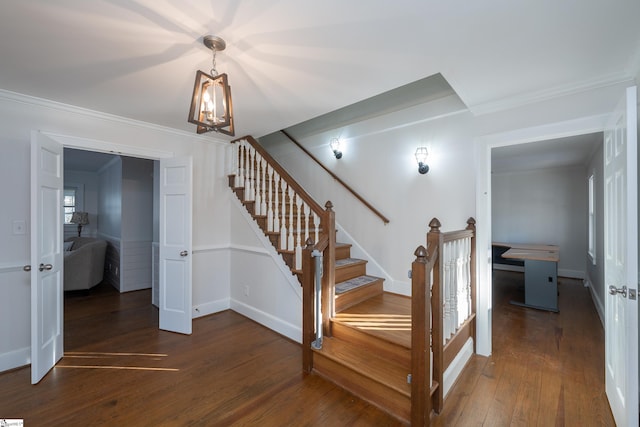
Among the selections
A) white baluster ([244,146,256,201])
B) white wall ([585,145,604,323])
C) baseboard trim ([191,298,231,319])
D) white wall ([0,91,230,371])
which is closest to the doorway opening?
baseboard trim ([191,298,231,319])

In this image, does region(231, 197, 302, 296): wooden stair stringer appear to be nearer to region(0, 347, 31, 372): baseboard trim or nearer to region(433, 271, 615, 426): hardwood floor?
region(433, 271, 615, 426): hardwood floor

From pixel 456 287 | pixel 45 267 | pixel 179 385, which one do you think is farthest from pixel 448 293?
pixel 45 267

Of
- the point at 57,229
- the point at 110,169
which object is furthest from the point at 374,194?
the point at 110,169

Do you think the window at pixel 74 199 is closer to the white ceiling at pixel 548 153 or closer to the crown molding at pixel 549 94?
the crown molding at pixel 549 94

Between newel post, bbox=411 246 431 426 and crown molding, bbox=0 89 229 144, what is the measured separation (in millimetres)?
3377

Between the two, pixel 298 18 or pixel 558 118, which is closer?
pixel 298 18

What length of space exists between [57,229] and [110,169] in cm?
404

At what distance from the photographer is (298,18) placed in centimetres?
158

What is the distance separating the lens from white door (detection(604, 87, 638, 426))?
4.90 feet

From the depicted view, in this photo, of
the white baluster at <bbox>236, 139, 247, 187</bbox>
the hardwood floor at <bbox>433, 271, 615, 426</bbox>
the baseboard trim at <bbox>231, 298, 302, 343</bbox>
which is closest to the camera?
the hardwood floor at <bbox>433, 271, 615, 426</bbox>

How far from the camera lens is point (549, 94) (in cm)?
237

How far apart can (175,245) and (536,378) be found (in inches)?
154

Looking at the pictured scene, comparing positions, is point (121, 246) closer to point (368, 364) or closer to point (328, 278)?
point (328, 278)

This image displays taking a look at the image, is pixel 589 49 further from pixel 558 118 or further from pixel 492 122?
pixel 492 122
